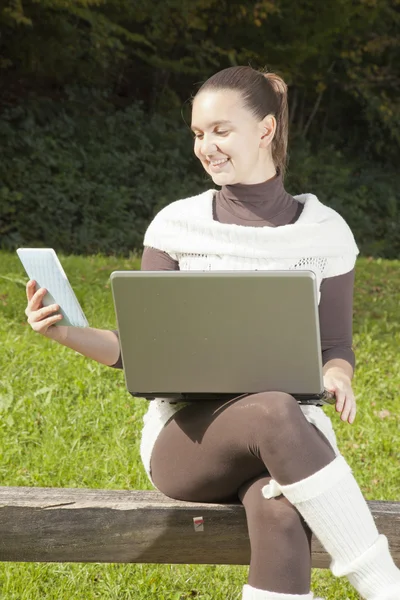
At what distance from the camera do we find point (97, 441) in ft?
14.6

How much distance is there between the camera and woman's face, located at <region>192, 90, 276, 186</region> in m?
2.85

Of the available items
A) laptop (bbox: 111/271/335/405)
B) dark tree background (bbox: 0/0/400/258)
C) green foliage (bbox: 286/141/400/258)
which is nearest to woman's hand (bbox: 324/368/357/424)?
laptop (bbox: 111/271/335/405)

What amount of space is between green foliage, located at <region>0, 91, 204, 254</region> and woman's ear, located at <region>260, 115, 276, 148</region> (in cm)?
943

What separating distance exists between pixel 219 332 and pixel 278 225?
70 centimetres

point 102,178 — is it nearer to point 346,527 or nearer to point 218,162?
point 218,162

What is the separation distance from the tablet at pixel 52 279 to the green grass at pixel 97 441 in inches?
49.7

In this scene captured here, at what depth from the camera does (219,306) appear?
7.62 ft

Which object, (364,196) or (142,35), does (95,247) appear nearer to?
(142,35)

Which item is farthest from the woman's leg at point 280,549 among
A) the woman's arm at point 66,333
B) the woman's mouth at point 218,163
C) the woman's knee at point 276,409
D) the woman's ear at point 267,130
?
the woman's ear at point 267,130

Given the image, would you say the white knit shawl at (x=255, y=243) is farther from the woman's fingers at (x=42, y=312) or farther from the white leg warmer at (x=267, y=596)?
the white leg warmer at (x=267, y=596)

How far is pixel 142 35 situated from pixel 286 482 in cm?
1214

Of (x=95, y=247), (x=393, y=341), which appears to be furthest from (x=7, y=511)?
(x=95, y=247)

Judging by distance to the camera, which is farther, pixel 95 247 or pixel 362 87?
pixel 362 87

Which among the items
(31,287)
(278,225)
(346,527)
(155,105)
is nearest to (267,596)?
(346,527)
